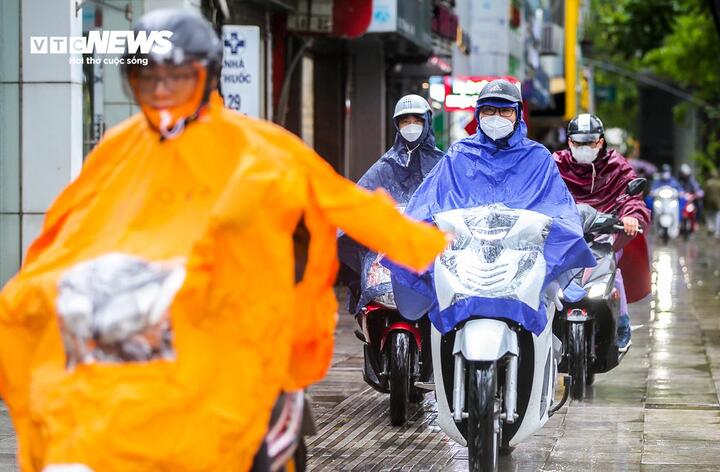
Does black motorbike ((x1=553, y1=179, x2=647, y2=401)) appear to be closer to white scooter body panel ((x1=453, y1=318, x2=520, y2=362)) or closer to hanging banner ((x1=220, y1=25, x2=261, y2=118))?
white scooter body panel ((x1=453, y1=318, x2=520, y2=362))

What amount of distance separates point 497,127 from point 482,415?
154cm

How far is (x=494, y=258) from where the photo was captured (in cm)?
695

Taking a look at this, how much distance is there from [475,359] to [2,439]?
9.71ft

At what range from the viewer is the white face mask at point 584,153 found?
1073cm

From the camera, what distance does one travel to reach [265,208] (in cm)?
426

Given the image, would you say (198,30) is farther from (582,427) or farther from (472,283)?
(582,427)

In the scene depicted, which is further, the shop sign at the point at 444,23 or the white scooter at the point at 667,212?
the white scooter at the point at 667,212

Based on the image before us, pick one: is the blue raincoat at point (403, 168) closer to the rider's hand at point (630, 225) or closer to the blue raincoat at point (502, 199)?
the rider's hand at point (630, 225)

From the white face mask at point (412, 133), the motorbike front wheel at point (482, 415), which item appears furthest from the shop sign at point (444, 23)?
the motorbike front wheel at point (482, 415)

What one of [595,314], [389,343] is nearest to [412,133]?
[389,343]

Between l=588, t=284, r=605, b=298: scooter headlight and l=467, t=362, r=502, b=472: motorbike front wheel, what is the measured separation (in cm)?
352

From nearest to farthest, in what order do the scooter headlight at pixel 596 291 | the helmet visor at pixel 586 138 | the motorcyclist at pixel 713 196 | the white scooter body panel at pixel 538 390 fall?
the white scooter body panel at pixel 538 390
the scooter headlight at pixel 596 291
the helmet visor at pixel 586 138
the motorcyclist at pixel 713 196

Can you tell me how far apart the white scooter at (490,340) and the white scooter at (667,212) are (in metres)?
28.3

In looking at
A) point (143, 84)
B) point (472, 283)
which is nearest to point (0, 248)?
point (472, 283)
